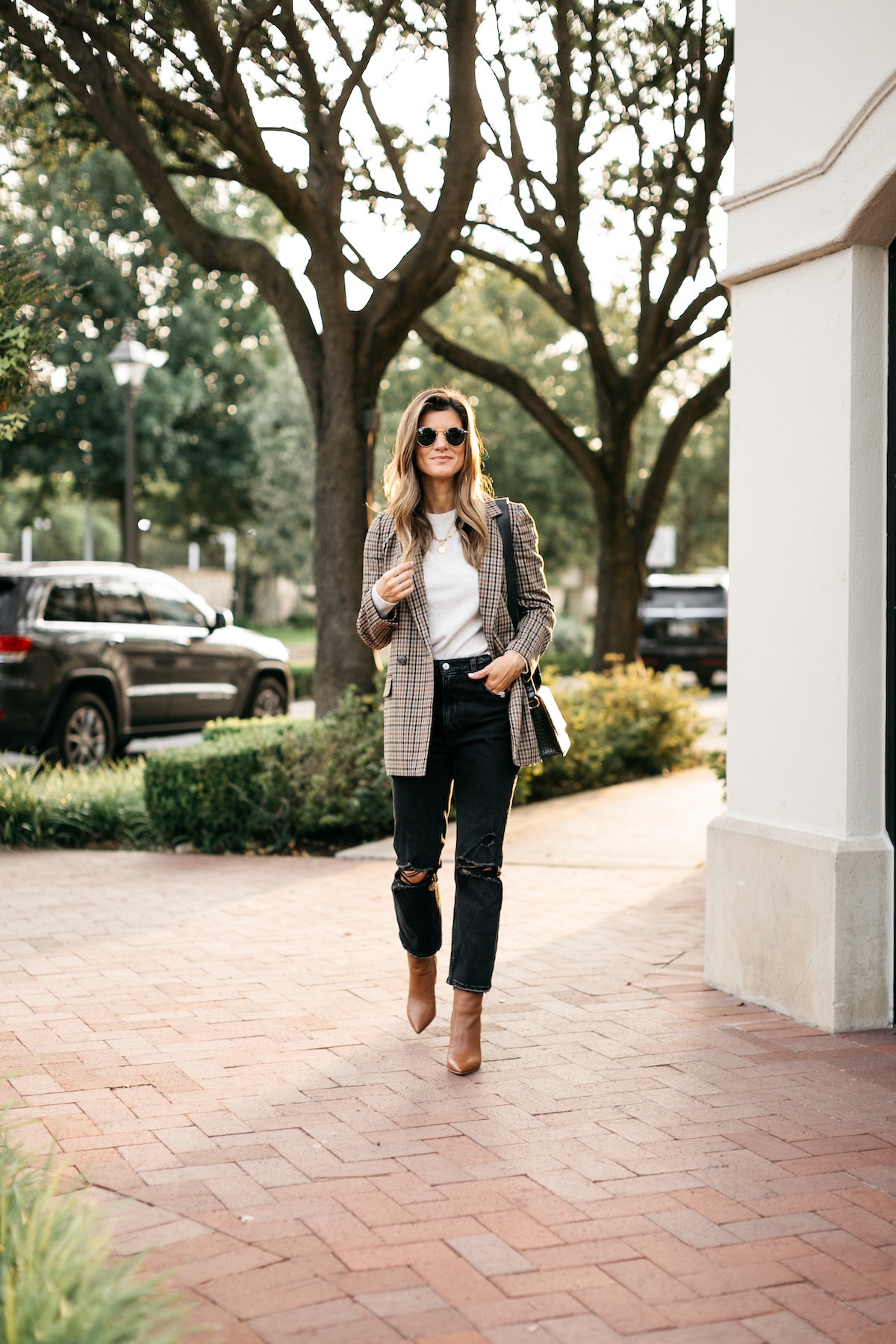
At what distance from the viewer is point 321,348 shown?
9828 mm

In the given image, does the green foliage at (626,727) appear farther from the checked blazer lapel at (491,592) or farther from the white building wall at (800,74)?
the checked blazer lapel at (491,592)

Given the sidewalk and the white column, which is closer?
the sidewalk

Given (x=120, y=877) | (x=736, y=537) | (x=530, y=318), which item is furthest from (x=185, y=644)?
(x=530, y=318)

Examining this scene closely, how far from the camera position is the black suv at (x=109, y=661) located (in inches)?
432

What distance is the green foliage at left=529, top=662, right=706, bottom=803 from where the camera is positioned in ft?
37.5

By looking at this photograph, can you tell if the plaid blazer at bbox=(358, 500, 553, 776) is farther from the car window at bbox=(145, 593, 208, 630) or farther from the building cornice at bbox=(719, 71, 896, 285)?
the car window at bbox=(145, 593, 208, 630)

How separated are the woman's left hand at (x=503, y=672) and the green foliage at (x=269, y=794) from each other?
14.1 feet

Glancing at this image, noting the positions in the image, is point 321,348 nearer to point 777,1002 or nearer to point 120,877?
point 120,877

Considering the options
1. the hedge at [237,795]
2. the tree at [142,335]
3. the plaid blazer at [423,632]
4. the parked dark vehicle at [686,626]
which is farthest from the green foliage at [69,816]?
the tree at [142,335]

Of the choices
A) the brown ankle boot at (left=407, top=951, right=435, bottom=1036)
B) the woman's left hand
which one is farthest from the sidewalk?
the woman's left hand

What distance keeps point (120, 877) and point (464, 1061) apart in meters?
3.76

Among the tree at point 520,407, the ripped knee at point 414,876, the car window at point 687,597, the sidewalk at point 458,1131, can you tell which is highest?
the tree at point 520,407

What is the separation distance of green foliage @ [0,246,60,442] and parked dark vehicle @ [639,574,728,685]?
59.1 ft

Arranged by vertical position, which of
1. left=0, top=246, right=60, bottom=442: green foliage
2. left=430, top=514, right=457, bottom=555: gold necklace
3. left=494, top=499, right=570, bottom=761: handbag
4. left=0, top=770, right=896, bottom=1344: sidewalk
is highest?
left=0, top=246, right=60, bottom=442: green foliage
